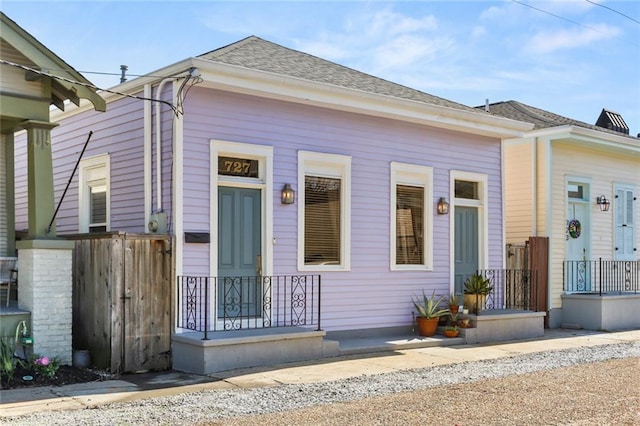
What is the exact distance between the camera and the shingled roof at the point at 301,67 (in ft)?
32.0

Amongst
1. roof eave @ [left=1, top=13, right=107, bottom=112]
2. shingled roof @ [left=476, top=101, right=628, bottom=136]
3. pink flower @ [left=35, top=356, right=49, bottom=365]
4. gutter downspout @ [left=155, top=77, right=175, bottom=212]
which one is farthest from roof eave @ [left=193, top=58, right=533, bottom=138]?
pink flower @ [left=35, top=356, right=49, bottom=365]

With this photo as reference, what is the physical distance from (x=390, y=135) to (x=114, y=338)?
5.29 m

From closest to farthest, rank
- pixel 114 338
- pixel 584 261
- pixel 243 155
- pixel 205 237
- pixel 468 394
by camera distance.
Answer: pixel 468 394
pixel 114 338
pixel 205 237
pixel 243 155
pixel 584 261

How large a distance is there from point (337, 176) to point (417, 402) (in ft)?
15.2

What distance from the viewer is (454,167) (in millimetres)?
11820

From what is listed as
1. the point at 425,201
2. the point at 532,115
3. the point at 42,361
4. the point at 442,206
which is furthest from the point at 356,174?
the point at 532,115

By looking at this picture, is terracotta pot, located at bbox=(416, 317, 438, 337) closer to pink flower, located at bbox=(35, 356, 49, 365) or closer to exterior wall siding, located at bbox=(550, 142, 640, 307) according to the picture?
exterior wall siding, located at bbox=(550, 142, 640, 307)

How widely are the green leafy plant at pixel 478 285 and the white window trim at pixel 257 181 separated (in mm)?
3599

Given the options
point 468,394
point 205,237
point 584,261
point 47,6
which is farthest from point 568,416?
point 584,261

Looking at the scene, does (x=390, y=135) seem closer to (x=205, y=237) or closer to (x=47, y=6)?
(x=205, y=237)

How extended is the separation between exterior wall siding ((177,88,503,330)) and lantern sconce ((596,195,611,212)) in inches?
126

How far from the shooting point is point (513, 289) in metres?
12.7

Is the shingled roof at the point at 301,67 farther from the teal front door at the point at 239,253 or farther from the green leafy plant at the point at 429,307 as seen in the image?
the green leafy plant at the point at 429,307

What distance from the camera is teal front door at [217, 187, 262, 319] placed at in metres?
9.16
